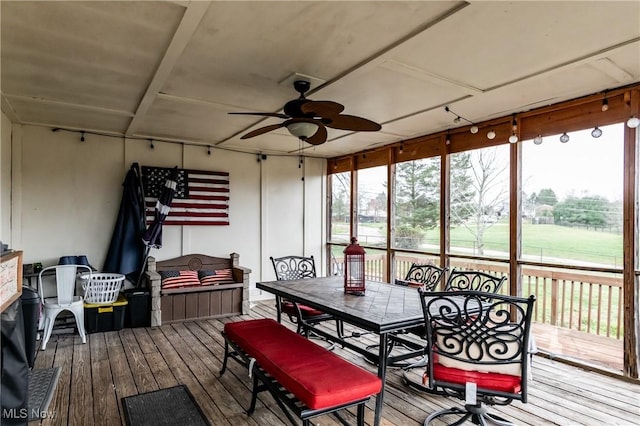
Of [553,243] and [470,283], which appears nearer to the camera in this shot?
[470,283]

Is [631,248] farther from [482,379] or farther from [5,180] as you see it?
[5,180]

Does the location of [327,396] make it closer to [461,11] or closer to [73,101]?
[461,11]

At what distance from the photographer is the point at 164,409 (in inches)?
110

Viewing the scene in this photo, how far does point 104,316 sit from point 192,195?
217 cm

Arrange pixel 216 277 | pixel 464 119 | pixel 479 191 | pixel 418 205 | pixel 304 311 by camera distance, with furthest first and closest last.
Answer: pixel 216 277, pixel 418 205, pixel 479 191, pixel 464 119, pixel 304 311

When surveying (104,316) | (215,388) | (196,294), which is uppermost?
(196,294)

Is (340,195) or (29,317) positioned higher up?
(340,195)

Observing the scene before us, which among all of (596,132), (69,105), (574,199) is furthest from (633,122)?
(69,105)

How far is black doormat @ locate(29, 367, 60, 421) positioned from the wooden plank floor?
0.18 feet

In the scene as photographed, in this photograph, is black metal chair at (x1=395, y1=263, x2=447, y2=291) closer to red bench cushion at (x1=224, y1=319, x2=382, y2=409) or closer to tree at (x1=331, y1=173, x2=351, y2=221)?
red bench cushion at (x1=224, y1=319, x2=382, y2=409)

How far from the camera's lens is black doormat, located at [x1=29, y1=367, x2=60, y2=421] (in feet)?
9.01

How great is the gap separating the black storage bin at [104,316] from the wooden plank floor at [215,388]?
0.91 ft

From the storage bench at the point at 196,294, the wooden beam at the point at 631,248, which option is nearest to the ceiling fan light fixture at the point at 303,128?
the wooden beam at the point at 631,248

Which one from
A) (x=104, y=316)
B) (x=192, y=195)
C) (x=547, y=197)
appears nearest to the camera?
(x=547, y=197)
